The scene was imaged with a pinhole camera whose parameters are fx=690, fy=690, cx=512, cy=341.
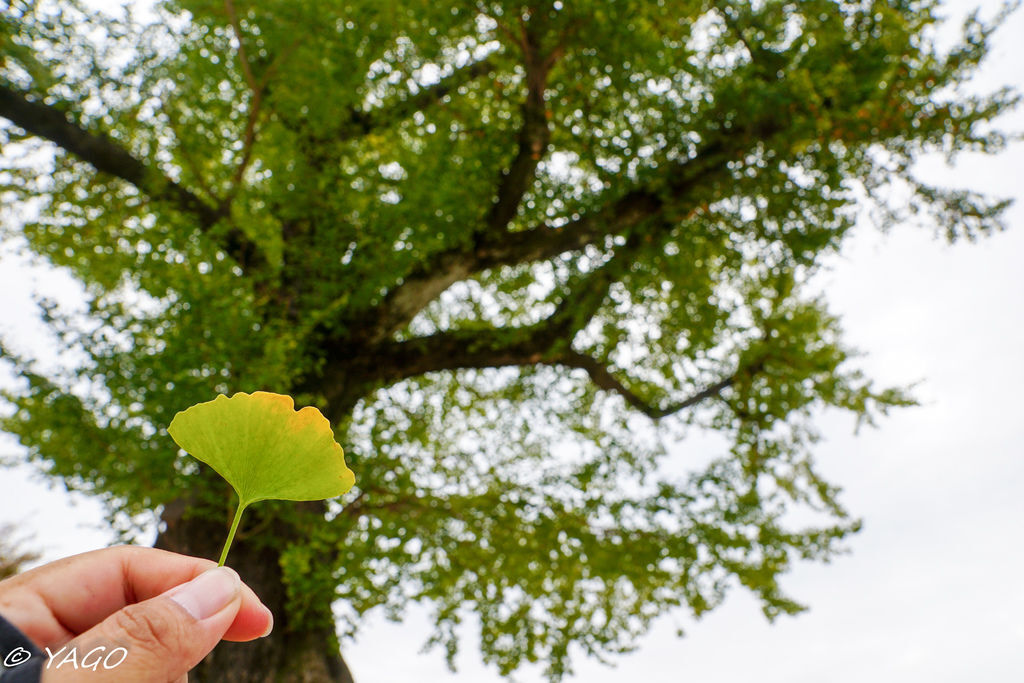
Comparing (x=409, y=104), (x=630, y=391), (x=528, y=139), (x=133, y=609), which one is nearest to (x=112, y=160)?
(x=409, y=104)

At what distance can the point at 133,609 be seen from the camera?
44.4 inches

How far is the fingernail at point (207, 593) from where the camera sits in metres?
1.18

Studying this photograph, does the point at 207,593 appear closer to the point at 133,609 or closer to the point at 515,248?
the point at 133,609

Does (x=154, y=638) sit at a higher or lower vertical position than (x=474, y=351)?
lower

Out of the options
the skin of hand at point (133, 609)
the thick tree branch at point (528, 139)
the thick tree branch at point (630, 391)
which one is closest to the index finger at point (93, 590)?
the skin of hand at point (133, 609)

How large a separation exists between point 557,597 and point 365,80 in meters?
4.83

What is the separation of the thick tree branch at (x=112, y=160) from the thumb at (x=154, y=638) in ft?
12.4

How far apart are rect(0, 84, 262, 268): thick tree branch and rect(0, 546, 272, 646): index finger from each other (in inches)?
141

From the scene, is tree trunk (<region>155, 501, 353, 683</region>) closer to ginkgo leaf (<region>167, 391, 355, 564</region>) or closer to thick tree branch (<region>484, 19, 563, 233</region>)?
thick tree branch (<region>484, 19, 563, 233</region>)

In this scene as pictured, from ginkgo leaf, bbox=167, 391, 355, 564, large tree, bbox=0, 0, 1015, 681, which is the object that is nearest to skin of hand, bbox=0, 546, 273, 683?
ginkgo leaf, bbox=167, 391, 355, 564

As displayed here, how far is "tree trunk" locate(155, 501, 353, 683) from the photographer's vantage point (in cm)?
471

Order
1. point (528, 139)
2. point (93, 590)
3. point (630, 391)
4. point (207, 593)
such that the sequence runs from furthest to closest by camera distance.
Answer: point (630, 391), point (528, 139), point (93, 590), point (207, 593)

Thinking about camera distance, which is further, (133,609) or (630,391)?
(630,391)

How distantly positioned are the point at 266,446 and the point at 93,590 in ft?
1.81
